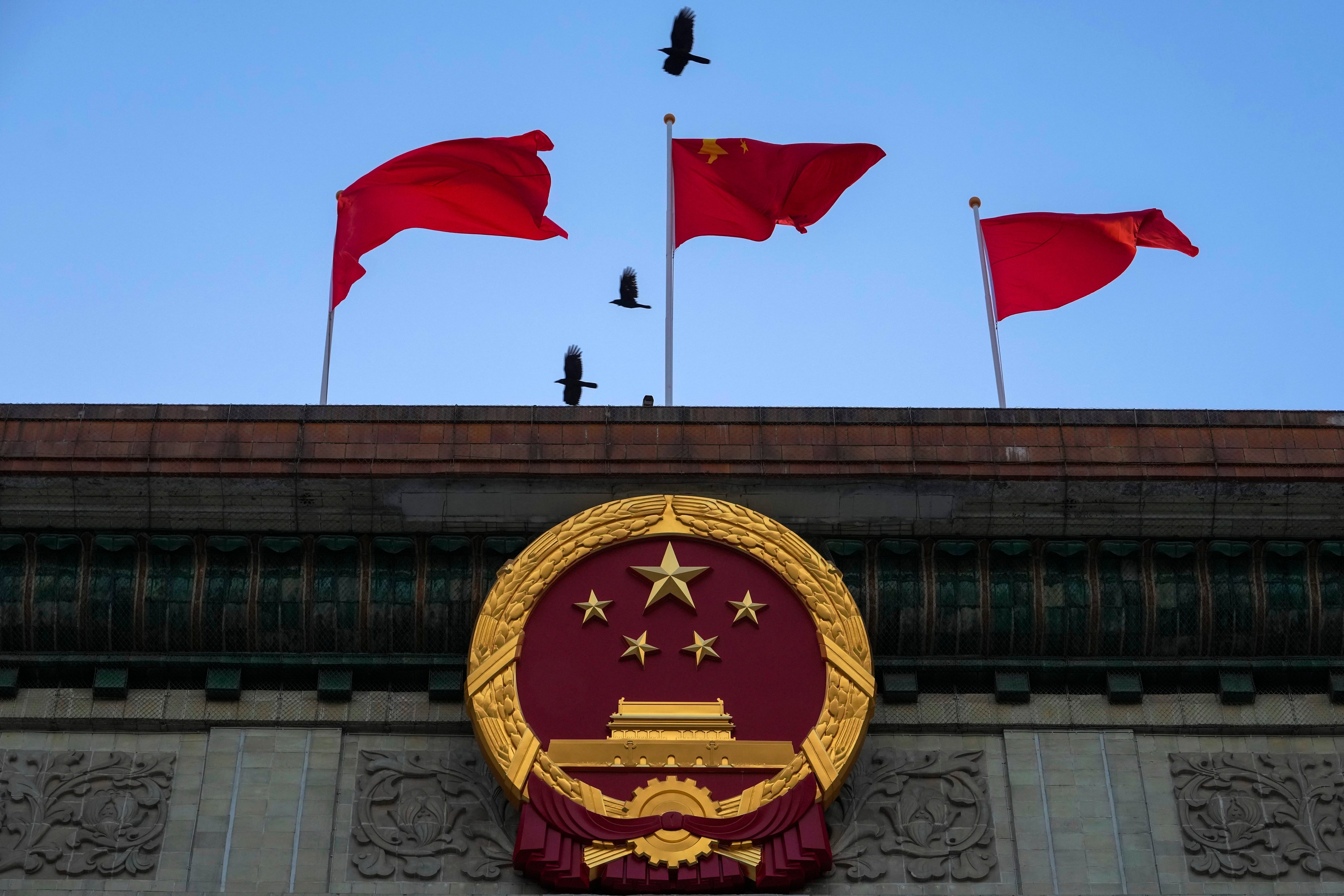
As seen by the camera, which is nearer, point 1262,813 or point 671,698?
point 671,698

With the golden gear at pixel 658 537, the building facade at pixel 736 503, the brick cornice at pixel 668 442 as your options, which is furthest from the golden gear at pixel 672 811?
the brick cornice at pixel 668 442

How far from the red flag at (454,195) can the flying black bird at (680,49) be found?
5.16ft

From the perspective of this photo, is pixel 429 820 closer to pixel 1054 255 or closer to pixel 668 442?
pixel 668 442

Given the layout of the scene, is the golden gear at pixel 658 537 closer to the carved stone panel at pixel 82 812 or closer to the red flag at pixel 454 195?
the carved stone panel at pixel 82 812

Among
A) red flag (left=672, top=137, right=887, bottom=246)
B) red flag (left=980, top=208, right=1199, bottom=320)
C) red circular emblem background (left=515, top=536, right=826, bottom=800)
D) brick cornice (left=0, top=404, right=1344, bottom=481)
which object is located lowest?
red circular emblem background (left=515, top=536, right=826, bottom=800)

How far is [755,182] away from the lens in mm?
20062

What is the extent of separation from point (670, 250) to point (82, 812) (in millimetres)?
7515

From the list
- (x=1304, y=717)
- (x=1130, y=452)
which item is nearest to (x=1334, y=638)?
(x=1304, y=717)

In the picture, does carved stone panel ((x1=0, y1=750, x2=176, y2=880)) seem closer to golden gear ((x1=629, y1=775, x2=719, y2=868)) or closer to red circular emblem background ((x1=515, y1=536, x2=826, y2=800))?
red circular emblem background ((x1=515, y1=536, x2=826, y2=800))

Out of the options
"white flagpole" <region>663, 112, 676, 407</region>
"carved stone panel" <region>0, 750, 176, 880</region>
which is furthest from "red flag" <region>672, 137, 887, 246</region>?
"carved stone panel" <region>0, 750, 176, 880</region>

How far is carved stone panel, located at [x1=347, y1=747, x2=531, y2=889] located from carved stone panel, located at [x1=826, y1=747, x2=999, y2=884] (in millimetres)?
2635

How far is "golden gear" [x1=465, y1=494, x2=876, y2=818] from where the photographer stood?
15.8 metres

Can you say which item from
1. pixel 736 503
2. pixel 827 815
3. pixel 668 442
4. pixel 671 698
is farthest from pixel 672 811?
pixel 668 442

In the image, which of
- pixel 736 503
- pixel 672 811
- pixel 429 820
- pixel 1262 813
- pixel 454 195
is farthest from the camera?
pixel 454 195
